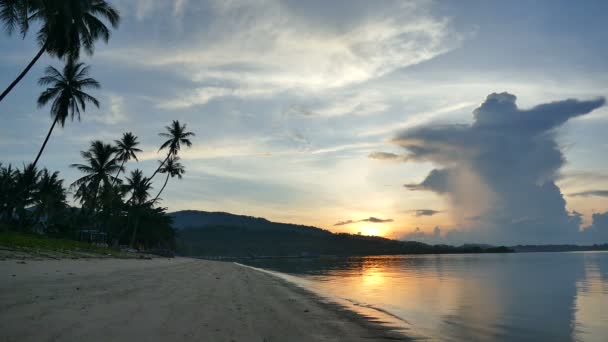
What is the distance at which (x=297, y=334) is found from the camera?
8492 mm

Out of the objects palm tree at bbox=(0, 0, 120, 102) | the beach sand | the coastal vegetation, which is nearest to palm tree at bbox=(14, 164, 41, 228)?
the coastal vegetation

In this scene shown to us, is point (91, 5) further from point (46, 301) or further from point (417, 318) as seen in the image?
point (417, 318)

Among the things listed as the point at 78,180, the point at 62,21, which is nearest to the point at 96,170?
the point at 78,180

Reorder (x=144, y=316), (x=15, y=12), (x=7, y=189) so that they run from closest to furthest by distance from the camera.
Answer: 1. (x=144, y=316)
2. (x=15, y=12)
3. (x=7, y=189)

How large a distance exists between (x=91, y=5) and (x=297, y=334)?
3007cm

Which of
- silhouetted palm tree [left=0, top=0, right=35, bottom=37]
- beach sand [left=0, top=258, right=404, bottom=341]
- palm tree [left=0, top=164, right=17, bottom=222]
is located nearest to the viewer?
beach sand [left=0, top=258, right=404, bottom=341]

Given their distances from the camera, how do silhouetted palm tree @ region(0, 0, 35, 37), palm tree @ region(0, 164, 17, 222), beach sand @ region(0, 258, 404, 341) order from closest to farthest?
1. beach sand @ region(0, 258, 404, 341)
2. silhouetted palm tree @ region(0, 0, 35, 37)
3. palm tree @ region(0, 164, 17, 222)

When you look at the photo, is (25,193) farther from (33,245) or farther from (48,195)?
(33,245)

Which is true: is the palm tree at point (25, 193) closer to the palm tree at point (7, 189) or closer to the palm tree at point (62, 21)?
the palm tree at point (7, 189)

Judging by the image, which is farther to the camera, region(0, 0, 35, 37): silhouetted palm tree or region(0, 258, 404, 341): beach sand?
region(0, 0, 35, 37): silhouetted palm tree

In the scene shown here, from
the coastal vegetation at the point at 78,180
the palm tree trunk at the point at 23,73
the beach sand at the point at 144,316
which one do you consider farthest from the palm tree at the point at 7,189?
the beach sand at the point at 144,316

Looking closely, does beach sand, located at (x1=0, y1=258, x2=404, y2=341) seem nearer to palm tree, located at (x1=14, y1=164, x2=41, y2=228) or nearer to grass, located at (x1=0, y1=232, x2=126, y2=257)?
grass, located at (x1=0, y1=232, x2=126, y2=257)

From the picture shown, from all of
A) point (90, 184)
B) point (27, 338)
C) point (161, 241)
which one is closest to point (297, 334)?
point (27, 338)

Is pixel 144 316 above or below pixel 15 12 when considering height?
below
